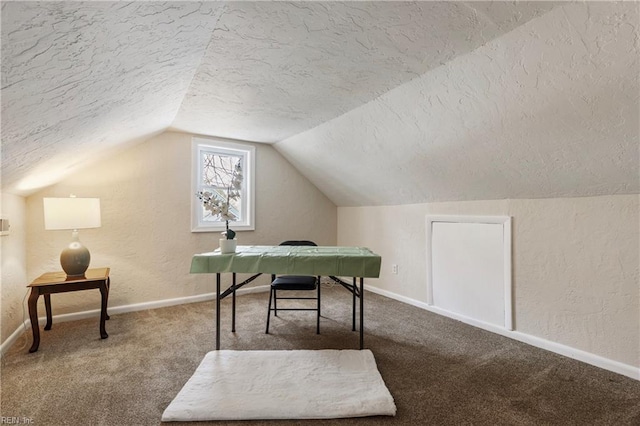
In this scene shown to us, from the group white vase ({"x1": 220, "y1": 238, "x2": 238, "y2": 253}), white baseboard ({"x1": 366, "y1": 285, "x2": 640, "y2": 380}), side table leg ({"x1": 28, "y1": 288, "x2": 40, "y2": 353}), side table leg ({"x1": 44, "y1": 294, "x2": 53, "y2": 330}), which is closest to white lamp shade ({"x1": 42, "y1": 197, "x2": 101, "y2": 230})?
side table leg ({"x1": 28, "y1": 288, "x2": 40, "y2": 353})

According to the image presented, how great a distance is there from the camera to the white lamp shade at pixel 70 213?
251cm

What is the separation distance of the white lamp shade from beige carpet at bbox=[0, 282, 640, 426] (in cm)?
102

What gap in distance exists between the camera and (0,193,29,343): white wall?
234cm

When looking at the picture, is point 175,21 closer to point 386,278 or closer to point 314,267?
point 314,267

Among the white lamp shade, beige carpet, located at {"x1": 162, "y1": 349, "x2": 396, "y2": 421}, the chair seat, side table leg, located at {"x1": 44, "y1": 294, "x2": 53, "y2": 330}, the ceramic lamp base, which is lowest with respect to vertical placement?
beige carpet, located at {"x1": 162, "y1": 349, "x2": 396, "y2": 421}

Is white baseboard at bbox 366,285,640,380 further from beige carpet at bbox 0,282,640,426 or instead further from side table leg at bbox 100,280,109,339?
side table leg at bbox 100,280,109,339

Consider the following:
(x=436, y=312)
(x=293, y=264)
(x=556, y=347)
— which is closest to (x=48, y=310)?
(x=293, y=264)

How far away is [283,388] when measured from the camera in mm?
1851

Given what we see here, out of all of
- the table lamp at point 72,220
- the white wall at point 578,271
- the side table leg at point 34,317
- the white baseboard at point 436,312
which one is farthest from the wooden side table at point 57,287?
the white wall at point 578,271

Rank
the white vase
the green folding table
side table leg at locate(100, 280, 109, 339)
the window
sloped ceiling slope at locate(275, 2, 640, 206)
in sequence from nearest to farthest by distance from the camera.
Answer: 1. sloped ceiling slope at locate(275, 2, 640, 206)
2. the green folding table
3. the white vase
4. side table leg at locate(100, 280, 109, 339)
5. the window

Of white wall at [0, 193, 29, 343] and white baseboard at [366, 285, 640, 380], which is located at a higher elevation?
white wall at [0, 193, 29, 343]

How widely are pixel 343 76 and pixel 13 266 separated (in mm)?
3204

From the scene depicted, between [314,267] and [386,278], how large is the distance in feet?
6.79

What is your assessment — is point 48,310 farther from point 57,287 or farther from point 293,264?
point 293,264
